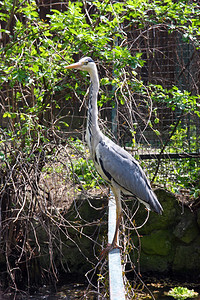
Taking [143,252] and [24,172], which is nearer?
[24,172]

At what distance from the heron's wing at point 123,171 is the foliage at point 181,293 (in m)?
2.01

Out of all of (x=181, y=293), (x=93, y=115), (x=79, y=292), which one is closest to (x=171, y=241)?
(x=181, y=293)

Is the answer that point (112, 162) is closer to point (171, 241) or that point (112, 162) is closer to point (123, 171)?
point (123, 171)

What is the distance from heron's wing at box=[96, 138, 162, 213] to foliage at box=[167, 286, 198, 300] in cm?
201

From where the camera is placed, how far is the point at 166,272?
18.1ft

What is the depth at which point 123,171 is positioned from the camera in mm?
3217

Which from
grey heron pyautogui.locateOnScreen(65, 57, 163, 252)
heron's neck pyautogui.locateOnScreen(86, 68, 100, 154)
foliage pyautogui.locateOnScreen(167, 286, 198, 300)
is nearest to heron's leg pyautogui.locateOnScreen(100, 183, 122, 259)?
grey heron pyautogui.locateOnScreen(65, 57, 163, 252)

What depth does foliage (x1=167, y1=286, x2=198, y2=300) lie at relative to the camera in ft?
16.1

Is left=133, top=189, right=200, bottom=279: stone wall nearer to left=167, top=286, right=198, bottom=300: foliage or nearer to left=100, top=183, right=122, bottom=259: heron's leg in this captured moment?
left=167, top=286, right=198, bottom=300: foliage

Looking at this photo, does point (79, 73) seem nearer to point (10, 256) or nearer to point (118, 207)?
point (118, 207)

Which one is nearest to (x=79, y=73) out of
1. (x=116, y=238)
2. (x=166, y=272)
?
(x=116, y=238)

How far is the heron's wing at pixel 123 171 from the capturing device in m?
3.19

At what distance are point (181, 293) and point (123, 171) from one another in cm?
237

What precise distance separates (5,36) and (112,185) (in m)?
2.34
